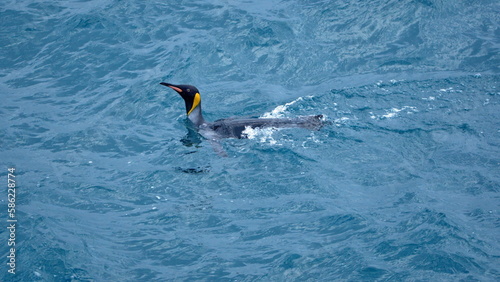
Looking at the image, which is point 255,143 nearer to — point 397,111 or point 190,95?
point 190,95

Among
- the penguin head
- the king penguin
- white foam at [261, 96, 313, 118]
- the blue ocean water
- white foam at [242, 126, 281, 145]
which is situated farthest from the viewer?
white foam at [261, 96, 313, 118]

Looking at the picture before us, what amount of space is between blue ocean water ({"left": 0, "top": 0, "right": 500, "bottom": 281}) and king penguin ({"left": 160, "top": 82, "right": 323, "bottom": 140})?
24 centimetres

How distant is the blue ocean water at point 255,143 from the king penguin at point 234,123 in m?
0.24

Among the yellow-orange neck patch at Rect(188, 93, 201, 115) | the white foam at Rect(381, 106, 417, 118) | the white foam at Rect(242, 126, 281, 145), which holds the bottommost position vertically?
the white foam at Rect(242, 126, 281, 145)

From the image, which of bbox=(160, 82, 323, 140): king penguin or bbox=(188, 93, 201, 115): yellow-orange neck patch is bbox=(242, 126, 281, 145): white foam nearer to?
bbox=(160, 82, 323, 140): king penguin

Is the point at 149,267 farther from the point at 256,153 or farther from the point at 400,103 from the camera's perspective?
the point at 400,103

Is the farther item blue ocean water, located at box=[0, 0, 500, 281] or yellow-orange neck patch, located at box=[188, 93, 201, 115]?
yellow-orange neck patch, located at box=[188, 93, 201, 115]

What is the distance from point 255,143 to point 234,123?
79 cm

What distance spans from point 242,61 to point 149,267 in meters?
7.54

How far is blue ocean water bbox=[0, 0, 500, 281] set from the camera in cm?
878

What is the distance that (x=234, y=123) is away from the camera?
12.2m

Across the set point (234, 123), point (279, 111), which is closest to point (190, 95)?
point (234, 123)

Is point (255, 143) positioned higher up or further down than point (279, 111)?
further down

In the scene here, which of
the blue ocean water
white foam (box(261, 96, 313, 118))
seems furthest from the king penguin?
white foam (box(261, 96, 313, 118))
